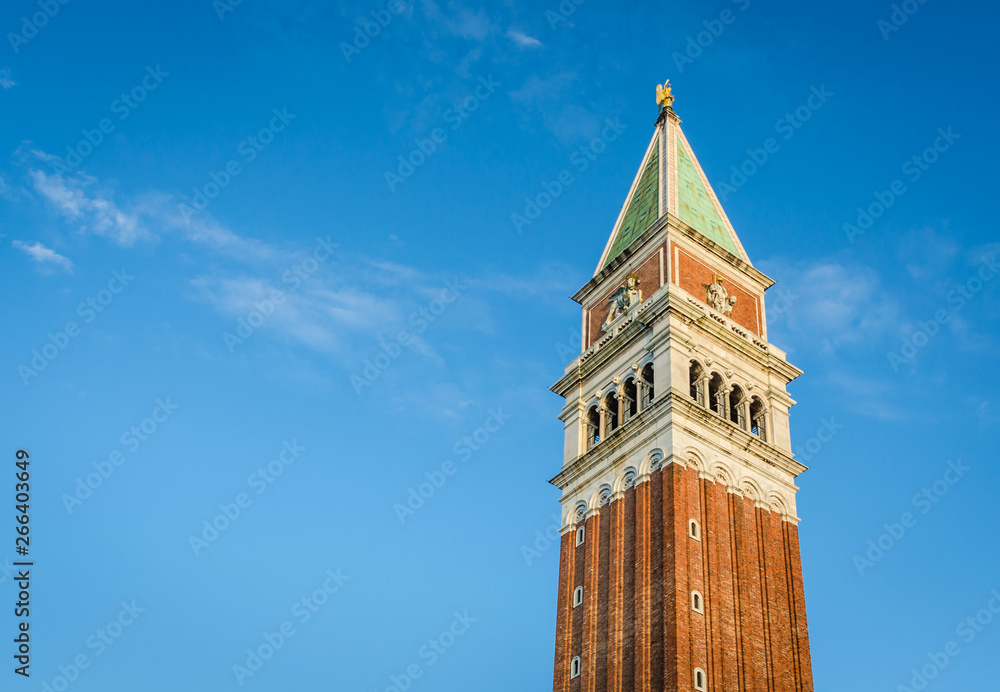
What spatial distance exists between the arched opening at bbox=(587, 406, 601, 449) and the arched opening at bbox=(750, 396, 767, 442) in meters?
9.65

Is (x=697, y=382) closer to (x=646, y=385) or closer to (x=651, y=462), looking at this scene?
(x=646, y=385)

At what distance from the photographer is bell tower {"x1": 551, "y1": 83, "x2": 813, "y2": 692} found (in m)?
58.0

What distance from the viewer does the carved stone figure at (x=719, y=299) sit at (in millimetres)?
73475

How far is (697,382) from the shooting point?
6812 cm

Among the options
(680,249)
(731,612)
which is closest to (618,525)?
(731,612)

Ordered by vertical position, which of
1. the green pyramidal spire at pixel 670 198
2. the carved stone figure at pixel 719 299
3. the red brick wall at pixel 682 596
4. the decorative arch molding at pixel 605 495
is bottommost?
the red brick wall at pixel 682 596

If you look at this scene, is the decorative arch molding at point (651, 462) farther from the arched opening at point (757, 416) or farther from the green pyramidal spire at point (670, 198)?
the green pyramidal spire at point (670, 198)

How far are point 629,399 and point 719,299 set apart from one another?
382 inches

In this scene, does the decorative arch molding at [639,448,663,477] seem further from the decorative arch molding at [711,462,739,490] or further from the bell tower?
the decorative arch molding at [711,462,739,490]

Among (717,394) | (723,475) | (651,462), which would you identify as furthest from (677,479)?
(717,394)

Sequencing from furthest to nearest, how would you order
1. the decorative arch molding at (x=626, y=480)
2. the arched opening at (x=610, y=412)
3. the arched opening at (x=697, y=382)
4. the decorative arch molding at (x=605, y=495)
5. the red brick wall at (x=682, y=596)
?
the arched opening at (x=610, y=412)
the arched opening at (x=697, y=382)
the decorative arch molding at (x=605, y=495)
the decorative arch molding at (x=626, y=480)
the red brick wall at (x=682, y=596)

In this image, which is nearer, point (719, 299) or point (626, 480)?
point (626, 480)

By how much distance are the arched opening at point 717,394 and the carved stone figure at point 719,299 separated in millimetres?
5683

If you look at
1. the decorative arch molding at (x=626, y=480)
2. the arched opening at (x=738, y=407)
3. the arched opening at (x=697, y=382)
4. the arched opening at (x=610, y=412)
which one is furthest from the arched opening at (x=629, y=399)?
the arched opening at (x=738, y=407)
